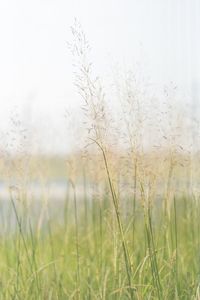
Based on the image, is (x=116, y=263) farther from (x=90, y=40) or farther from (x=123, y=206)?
(x=90, y=40)

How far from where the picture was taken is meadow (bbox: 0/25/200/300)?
134 cm

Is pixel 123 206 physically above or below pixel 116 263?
above

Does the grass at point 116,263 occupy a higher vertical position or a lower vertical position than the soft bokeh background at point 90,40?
lower

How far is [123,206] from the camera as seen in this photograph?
1570mm

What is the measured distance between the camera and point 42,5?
171 cm

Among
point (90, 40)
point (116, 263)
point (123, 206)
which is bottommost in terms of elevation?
point (116, 263)

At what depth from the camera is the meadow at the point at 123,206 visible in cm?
134

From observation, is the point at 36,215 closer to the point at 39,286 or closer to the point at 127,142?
the point at 39,286

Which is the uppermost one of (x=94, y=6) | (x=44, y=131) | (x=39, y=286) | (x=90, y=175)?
(x=94, y=6)

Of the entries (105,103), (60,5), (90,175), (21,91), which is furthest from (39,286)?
(60,5)

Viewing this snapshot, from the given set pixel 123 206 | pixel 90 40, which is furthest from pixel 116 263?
pixel 90 40

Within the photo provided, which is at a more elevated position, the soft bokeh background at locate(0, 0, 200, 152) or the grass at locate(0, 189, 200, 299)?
the soft bokeh background at locate(0, 0, 200, 152)

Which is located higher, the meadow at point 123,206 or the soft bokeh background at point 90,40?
the soft bokeh background at point 90,40

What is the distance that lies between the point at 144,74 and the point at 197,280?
530 millimetres
